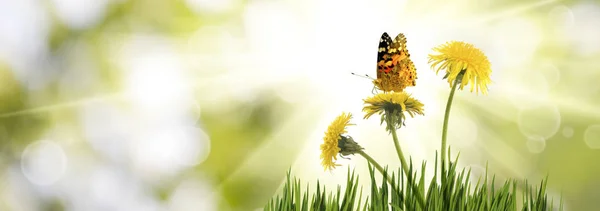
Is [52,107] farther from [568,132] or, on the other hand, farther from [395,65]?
[568,132]

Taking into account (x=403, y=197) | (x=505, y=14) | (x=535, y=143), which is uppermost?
(x=505, y=14)

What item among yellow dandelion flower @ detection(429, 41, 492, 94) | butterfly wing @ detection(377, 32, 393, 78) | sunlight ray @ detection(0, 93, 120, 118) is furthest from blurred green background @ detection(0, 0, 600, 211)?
yellow dandelion flower @ detection(429, 41, 492, 94)

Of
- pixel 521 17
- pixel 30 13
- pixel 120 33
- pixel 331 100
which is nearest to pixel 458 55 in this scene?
pixel 331 100

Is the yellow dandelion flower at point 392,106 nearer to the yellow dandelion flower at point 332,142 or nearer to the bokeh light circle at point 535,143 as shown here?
the yellow dandelion flower at point 332,142

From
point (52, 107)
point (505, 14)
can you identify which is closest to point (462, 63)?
point (505, 14)

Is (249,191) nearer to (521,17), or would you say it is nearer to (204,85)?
(204,85)

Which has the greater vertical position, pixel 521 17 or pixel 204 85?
pixel 521 17

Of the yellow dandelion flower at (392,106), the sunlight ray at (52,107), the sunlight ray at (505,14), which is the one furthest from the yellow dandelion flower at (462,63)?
the sunlight ray at (52,107)
